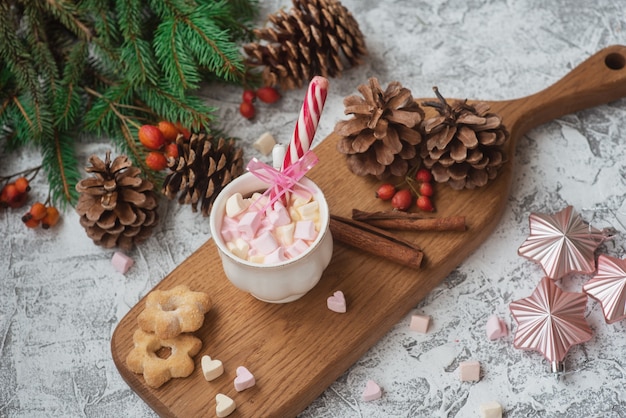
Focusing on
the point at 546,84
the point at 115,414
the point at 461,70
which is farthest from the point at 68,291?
the point at 546,84

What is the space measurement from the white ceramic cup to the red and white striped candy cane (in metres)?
0.07

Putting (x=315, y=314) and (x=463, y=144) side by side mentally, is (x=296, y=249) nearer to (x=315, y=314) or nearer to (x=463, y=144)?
(x=315, y=314)

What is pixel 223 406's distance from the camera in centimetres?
158

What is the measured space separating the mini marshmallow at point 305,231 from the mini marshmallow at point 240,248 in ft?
0.34

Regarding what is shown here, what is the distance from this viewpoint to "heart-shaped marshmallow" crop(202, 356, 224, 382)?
5.31 ft

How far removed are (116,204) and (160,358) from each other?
41cm

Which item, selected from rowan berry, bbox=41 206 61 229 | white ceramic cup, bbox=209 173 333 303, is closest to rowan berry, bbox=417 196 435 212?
white ceramic cup, bbox=209 173 333 303

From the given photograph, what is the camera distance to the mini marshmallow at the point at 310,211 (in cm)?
163

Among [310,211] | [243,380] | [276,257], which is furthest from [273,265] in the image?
[243,380]

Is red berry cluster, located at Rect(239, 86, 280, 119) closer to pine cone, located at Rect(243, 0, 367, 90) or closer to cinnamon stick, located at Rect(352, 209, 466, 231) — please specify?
pine cone, located at Rect(243, 0, 367, 90)

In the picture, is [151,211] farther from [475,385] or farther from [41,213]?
[475,385]

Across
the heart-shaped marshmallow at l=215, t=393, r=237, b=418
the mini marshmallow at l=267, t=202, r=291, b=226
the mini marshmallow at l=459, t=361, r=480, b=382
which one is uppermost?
the mini marshmallow at l=267, t=202, r=291, b=226

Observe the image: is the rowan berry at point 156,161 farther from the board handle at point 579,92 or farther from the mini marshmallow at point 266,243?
the board handle at point 579,92

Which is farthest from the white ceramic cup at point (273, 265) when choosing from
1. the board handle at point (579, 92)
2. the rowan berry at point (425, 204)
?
the board handle at point (579, 92)
